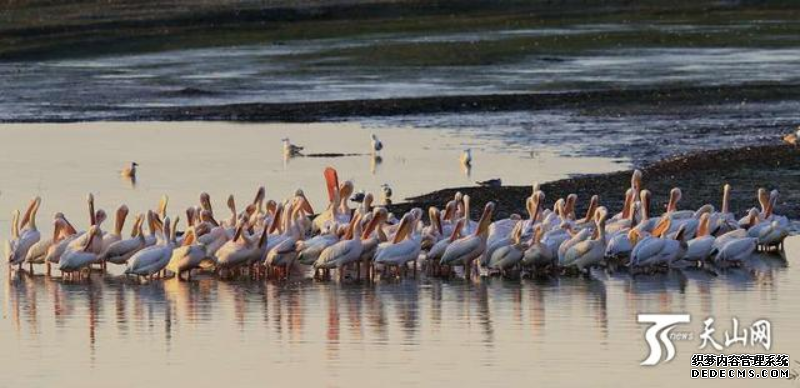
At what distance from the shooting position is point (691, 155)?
2500cm

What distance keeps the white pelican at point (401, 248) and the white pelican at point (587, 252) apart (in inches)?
51.5

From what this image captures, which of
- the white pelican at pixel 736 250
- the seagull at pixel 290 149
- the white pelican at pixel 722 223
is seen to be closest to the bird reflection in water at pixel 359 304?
the white pelican at pixel 736 250

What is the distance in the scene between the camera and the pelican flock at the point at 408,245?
1788cm

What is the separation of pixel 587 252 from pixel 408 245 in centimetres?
155

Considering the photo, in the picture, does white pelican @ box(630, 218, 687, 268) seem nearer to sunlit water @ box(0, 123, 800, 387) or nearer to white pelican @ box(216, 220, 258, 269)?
sunlit water @ box(0, 123, 800, 387)

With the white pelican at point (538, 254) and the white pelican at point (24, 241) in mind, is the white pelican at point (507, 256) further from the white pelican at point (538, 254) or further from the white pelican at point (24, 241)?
the white pelican at point (24, 241)

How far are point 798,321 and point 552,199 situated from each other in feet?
23.5

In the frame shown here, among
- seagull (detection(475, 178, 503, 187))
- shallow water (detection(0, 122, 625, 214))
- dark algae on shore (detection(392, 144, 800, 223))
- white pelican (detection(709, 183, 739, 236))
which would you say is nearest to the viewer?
white pelican (detection(709, 183, 739, 236))

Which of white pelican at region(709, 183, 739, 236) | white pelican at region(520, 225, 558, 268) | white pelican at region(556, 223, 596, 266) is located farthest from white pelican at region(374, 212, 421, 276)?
white pelican at region(709, 183, 739, 236)

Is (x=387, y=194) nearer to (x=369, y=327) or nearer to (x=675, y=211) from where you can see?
(x=675, y=211)

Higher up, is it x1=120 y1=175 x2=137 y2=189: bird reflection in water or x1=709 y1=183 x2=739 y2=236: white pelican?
x1=120 y1=175 x2=137 y2=189: bird reflection in water

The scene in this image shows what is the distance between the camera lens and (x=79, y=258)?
712 inches

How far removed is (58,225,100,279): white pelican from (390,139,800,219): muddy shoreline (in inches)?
177

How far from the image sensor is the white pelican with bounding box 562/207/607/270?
58.1 ft
